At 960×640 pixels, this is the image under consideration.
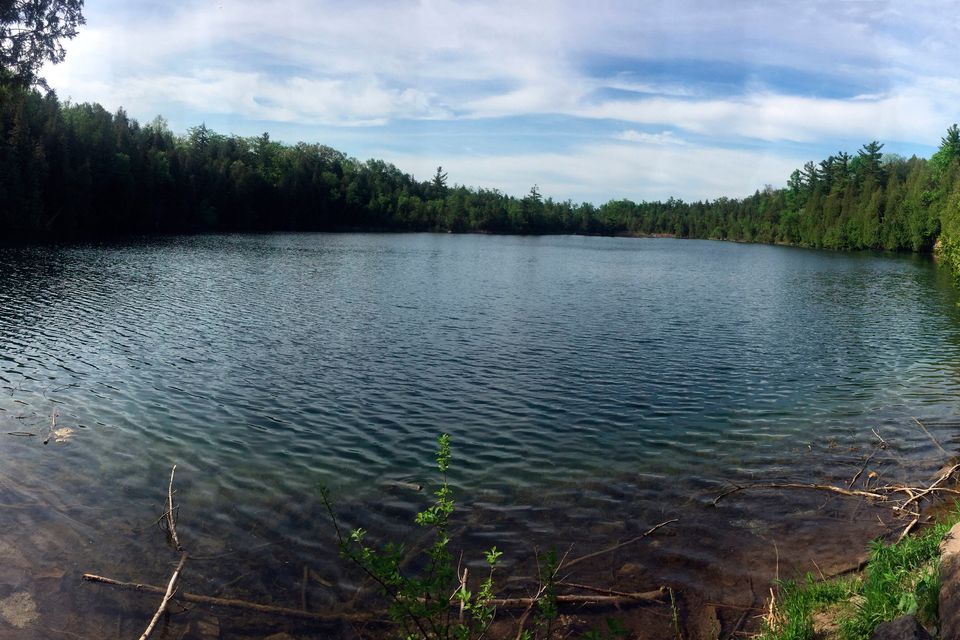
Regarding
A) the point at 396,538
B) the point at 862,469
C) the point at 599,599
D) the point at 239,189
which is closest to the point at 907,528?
the point at 862,469

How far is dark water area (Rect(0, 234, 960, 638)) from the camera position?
9695 mm

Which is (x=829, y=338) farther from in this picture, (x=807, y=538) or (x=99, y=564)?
(x=99, y=564)

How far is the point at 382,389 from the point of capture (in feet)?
64.2

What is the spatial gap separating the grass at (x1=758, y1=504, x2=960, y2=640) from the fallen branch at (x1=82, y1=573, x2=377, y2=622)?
5281 millimetres

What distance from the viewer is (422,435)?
51.5ft

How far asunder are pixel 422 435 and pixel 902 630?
11.3m

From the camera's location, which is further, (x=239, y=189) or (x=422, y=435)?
(x=239, y=189)

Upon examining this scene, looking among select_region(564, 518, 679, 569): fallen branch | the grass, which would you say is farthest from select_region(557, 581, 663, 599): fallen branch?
the grass

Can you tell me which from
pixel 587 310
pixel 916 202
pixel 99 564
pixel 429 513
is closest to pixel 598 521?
pixel 429 513

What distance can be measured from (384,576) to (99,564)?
239 inches

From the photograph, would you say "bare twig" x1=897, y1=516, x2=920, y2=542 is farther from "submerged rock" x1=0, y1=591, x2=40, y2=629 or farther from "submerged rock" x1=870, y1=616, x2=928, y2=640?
"submerged rock" x1=0, y1=591, x2=40, y2=629

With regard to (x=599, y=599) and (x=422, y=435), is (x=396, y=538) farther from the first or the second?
(x=422, y=435)

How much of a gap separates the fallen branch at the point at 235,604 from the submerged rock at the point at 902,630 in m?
5.82

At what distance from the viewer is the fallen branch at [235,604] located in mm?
8375
